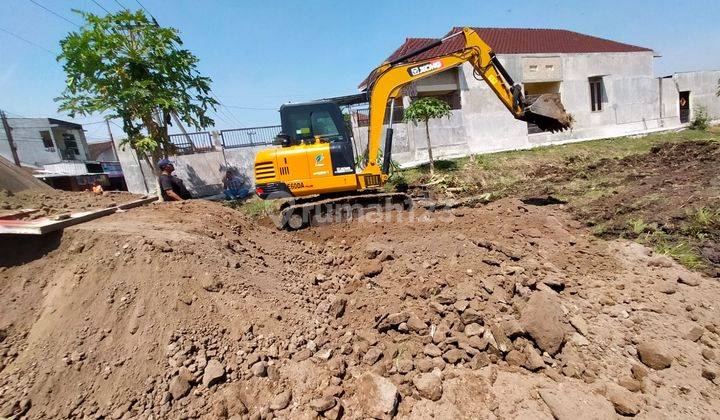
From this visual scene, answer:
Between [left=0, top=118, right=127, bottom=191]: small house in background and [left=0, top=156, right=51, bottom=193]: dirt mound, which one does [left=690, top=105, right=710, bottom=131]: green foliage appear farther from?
[left=0, top=118, right=127, bottom=191]: small house in background

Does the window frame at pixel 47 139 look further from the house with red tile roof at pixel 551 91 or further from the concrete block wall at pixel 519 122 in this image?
the house with red tile roof at pixel 551 91

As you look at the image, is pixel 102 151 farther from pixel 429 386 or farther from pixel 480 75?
pixel 429 386

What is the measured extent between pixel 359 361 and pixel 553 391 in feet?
4.87

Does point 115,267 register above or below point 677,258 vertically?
above

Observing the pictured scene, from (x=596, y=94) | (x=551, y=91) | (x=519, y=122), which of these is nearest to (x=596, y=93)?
(x=596, y=94)

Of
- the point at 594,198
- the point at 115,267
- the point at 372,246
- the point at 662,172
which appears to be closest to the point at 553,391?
the point at 372,246

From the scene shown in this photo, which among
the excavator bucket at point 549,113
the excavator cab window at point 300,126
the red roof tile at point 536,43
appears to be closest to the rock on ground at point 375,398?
the excavator cab window at point 300,126

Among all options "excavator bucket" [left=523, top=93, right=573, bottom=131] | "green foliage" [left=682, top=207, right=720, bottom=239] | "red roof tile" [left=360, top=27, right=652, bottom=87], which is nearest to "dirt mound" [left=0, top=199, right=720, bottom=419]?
"green foliage" [left=682, top=207, right=720, bottom=239]

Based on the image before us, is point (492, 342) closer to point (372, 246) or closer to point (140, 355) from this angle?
point (372, 246)

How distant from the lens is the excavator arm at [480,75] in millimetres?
5935

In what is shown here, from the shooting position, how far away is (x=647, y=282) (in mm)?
3543

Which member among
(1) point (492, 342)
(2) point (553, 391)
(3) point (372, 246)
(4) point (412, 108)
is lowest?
(2) point (553, 391)

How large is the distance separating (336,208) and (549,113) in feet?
14.2

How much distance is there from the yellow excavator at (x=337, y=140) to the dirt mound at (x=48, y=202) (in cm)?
260
